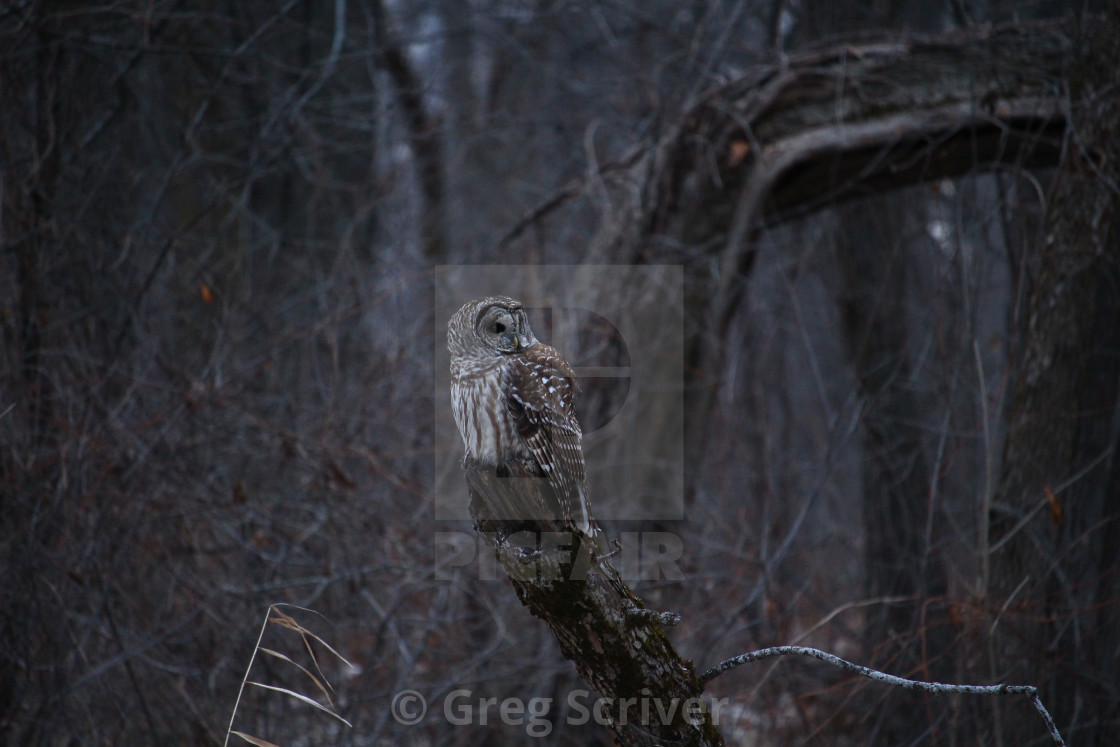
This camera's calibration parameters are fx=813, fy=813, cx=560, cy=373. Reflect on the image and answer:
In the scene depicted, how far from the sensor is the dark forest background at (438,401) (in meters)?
4.18

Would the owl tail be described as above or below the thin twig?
above

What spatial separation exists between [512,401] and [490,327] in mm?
281

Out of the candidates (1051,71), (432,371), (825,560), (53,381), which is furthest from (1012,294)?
(53,381)

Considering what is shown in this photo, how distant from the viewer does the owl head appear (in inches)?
115

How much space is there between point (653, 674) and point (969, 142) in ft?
13.2

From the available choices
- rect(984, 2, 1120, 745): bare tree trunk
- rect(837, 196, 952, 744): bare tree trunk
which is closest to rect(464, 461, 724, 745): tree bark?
rect(984, 2, 1120, 745): bare tree trunk

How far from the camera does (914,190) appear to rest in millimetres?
5777

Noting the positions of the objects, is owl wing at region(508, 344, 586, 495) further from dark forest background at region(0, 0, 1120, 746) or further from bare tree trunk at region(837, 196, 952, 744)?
bare tree trunk at region(837, 196, 952, 744)

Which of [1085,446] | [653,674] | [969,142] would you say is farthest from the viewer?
[969,142]

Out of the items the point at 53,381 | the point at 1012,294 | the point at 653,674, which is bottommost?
the point at 653,674

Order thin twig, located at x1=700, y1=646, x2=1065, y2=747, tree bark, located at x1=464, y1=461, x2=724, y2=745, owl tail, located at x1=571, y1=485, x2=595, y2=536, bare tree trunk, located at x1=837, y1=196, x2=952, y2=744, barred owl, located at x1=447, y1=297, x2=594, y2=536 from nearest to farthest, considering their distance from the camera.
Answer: thin twig, located at x1=700, y1=646, x2=1065, y2=747 → tree bark, located at x1=464, y1=461, x2=724, y2=745 → owl tail, located at x1=571, y1=485, x2=595, y2=536 → barred owl, located at x1=447, y1=297, x2=594, y2=536 → bare tree trunk, located at x1=837, y1=196, x2=952, y2=744

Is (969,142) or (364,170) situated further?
(364,170)

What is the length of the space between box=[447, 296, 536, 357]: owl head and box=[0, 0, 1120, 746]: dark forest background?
1.66m

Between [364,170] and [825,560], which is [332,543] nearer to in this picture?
[364,170]
